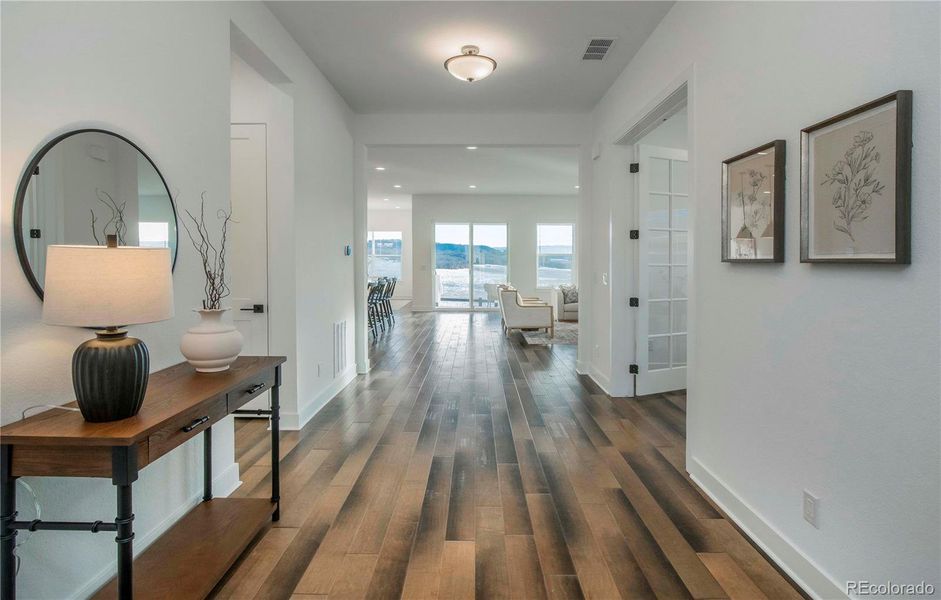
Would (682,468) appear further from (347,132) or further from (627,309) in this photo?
(347,132)

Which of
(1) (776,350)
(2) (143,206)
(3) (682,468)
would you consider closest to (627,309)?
(3) (682,468)

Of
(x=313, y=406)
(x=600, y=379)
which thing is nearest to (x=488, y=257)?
(x=600, y=379)

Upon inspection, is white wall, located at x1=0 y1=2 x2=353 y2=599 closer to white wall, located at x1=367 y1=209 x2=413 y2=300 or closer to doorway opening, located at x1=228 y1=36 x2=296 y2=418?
doorway opening, located at x1=228 y1=36 x2=296 y2=418

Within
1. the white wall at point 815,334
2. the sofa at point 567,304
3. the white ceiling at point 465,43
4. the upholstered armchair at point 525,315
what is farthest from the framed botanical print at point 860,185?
the sofa at point 567,304

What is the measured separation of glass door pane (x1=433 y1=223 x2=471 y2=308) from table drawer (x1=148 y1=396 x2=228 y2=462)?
10.5 metres

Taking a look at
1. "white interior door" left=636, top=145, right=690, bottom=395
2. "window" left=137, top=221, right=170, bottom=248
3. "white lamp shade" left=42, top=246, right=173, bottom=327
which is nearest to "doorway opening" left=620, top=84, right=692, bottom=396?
"white interior door" left=636, top=145, right=690, bottom=395

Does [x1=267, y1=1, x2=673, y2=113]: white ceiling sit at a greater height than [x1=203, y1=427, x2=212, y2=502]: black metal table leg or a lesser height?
greater

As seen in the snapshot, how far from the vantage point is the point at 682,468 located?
2.96 metres

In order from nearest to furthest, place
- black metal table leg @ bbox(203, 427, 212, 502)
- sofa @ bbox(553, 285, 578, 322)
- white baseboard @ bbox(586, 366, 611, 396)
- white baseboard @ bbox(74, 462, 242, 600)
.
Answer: white baseboard @ bbox(74, 462, 242, 600) < black metal table leg @ bbox(203, 427, 212, 502) < white baseboard @ bbox(586, 366, 611, 396) < sofa @ bbox(553, 285, 578, 322)

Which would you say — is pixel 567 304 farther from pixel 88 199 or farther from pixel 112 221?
pixel 88 199

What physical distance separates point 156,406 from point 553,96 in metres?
4.44

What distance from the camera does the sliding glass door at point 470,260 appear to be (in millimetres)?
12250

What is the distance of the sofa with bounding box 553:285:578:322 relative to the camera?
10.2m

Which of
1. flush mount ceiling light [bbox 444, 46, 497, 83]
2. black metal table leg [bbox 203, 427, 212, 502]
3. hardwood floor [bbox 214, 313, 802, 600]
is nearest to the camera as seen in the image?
hardwood floor [bbox 214, 313, 802, 600]
